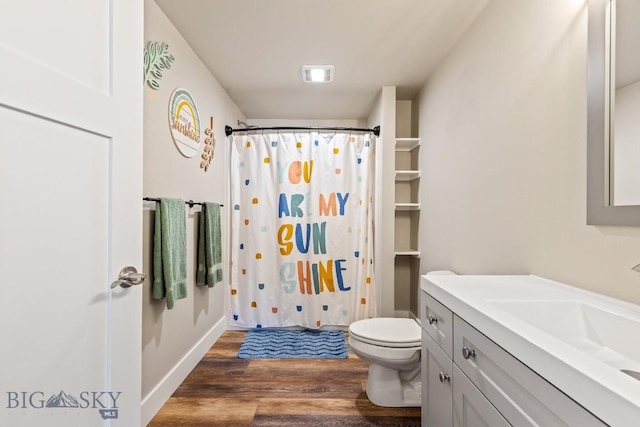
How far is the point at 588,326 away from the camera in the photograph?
86 cm

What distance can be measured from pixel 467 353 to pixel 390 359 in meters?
0.79

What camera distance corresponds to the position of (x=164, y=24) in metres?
1.65

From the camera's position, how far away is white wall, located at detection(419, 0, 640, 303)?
1009 millimetres

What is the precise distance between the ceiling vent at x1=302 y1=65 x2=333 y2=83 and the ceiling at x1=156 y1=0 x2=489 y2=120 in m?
0.05

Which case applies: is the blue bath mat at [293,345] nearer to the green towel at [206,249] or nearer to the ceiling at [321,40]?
the green towel at [206,249]

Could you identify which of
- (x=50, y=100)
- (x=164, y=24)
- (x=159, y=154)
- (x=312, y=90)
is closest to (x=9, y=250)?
(x=50, y=100)

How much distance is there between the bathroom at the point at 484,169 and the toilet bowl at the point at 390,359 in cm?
57

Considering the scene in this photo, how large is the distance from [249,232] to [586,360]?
8.05 ft

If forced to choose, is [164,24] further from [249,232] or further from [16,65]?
[249,232]

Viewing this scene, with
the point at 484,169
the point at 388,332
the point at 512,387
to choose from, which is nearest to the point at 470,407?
the point at 512,387

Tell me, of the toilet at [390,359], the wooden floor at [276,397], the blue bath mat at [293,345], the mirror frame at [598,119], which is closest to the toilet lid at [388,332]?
the toilet at [390,359]

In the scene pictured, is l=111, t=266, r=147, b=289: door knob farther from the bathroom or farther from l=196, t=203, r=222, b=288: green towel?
l=196, t=203, r=222, b=288: green towel

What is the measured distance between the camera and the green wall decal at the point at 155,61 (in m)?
1.50

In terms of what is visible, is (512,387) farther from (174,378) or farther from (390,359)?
(174,378)
